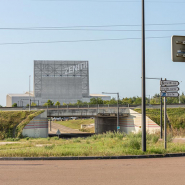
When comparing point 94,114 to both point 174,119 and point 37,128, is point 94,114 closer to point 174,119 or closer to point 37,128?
point 37,128

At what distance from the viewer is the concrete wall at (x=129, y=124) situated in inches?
2172

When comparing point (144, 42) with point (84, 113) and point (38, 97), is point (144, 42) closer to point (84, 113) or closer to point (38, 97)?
A: point (84, 113)

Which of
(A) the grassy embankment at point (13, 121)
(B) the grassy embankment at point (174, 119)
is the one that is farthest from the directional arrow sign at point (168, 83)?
(A) the grassy embankment at point (13, 121)

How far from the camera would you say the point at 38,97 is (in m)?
138

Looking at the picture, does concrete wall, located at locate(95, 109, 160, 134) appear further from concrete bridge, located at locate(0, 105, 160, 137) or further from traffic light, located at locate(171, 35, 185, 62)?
traffic light, located at locate(171, 35, 185, 62)

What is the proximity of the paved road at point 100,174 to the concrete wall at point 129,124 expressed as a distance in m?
36.2

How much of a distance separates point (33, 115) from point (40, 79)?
8055cm

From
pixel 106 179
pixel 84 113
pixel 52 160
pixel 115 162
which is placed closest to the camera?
pixel 106 179

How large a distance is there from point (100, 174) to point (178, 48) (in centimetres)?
629

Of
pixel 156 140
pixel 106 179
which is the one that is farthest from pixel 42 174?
pixel 156 140

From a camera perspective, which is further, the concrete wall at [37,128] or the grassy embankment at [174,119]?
the grassy embankment at [174,119]

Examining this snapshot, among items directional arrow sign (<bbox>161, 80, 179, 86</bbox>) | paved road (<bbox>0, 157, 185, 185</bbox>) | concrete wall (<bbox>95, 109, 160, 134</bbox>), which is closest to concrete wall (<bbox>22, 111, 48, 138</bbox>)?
concrete wall (<bbox>95, 109, 160, 134</bbox>)

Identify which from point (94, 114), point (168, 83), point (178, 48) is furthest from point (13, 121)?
point (178, 48)

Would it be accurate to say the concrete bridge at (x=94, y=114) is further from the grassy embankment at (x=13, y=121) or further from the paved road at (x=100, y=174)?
the paved road at (x=100, y=174)
